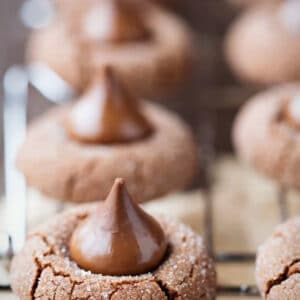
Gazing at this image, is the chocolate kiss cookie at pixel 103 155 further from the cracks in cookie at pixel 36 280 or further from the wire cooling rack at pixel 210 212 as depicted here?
the cracks in cookie at pixel 36 280

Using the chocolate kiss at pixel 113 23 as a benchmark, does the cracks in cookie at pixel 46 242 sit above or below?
below

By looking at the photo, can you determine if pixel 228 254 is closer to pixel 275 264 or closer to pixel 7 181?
pixel 275 264

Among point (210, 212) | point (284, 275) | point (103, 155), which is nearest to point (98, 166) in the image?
point (103, 155)

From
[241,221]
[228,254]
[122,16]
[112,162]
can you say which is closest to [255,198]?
[241,221]

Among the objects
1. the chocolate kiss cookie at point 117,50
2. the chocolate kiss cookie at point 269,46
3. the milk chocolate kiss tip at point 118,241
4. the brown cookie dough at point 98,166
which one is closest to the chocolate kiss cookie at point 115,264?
the milk chocolate kiss tip at point 118,241

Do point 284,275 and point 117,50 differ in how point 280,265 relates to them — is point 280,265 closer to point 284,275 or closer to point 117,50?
point 284,275

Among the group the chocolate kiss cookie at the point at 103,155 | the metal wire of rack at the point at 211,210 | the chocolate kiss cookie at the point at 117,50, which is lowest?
the metal wire of rack at the point at 211,210

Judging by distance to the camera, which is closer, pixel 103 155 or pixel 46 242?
pixel 46 242
